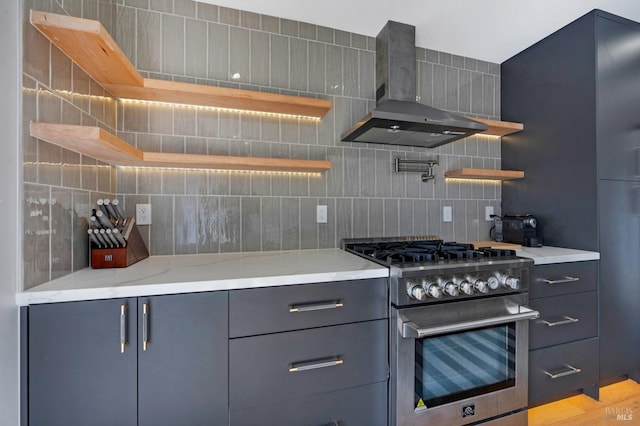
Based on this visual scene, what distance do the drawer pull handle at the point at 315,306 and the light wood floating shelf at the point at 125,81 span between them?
115 cm

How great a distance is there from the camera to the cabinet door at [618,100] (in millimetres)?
1819

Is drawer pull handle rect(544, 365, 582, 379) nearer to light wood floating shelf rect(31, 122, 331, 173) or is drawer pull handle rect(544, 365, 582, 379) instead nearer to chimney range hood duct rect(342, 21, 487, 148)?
chimney range hood duct rect(342, 21, 487, 148)

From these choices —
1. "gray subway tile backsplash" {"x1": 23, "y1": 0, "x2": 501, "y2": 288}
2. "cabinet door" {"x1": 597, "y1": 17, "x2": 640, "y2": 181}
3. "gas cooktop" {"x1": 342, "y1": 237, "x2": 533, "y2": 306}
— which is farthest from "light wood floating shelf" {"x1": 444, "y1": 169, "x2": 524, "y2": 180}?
"gas cooktop" {"x1": 342, "y1": 237, "x2": 533, "y2": 306}

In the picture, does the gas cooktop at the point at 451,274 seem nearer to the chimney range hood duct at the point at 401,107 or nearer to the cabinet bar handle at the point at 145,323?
the chimney range hood duct at the point at 401,107

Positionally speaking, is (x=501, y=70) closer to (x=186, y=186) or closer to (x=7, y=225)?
(x=186, y=186)

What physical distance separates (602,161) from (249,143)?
2282 millimetres

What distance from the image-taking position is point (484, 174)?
2.12 metres

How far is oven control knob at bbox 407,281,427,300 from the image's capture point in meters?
1.21

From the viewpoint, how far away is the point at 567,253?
1.72m

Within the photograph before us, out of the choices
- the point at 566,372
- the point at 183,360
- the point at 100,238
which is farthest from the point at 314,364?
the point at 566,372

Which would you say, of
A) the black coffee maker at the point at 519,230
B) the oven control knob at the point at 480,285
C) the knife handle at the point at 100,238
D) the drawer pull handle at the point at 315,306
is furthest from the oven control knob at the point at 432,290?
the knife handle at the point at 100,238

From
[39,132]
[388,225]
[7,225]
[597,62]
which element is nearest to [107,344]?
[7,225]

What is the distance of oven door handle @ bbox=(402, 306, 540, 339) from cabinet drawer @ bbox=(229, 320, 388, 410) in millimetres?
115

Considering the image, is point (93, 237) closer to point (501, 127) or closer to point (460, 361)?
point (460, 361)
